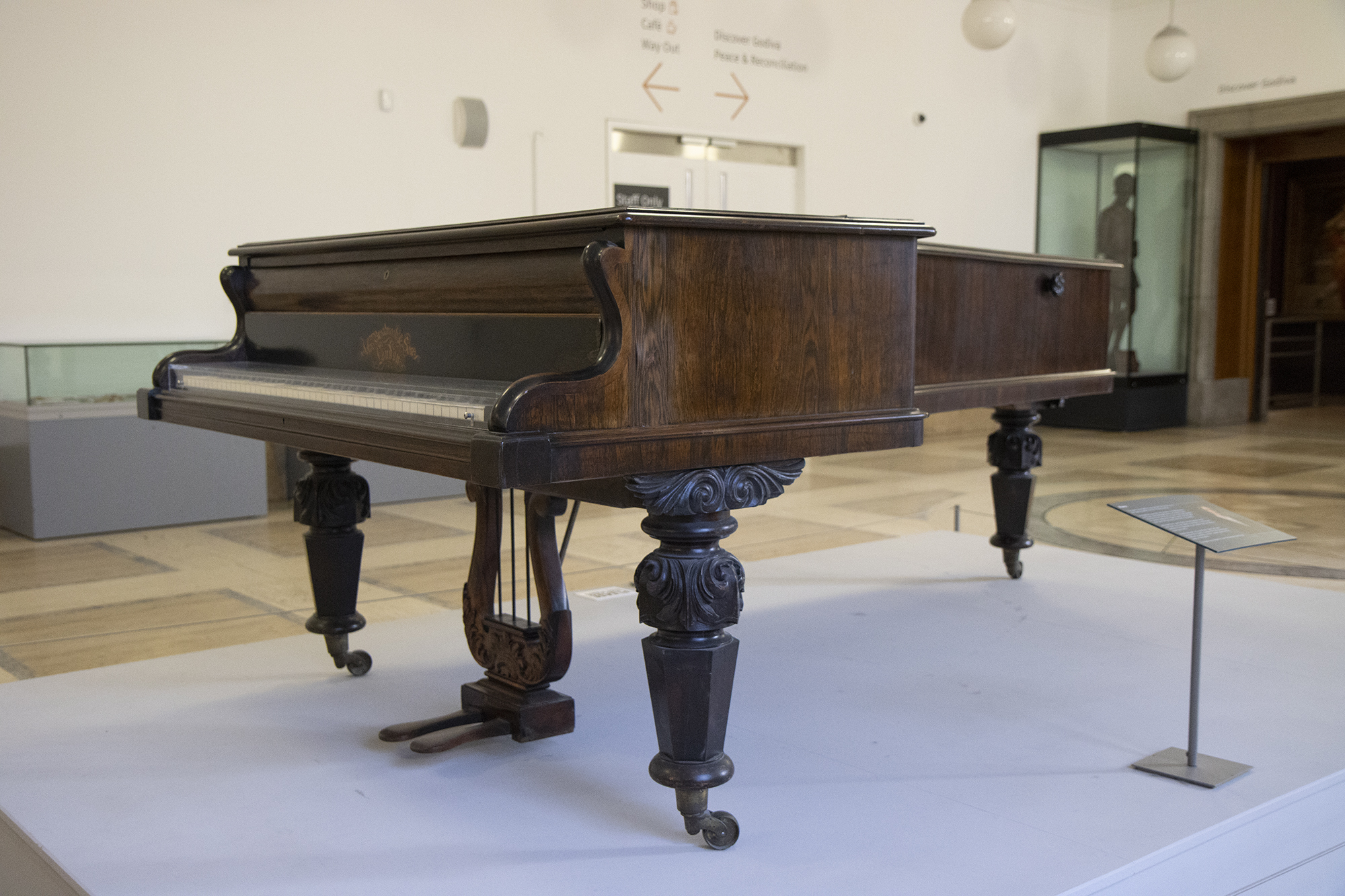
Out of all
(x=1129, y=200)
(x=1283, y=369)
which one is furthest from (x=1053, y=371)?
(x=1283, y=369)

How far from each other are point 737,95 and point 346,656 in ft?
20.1

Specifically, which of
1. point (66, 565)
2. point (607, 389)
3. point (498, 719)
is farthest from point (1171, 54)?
point (607, 389)

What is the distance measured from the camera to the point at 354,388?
2162 mm

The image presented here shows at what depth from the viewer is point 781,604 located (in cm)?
381

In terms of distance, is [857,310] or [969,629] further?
[969,629]

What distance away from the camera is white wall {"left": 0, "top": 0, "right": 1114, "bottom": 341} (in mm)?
5793

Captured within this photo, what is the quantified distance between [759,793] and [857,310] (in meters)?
0.91

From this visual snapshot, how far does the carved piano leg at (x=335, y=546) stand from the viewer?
9.87ft

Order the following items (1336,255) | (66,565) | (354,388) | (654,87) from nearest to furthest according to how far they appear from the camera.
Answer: (354,388), (66,565), (654,87), (1336,255)

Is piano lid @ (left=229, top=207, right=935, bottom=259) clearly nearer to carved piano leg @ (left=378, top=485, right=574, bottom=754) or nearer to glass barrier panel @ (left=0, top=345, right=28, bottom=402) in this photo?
carved piano leg @ (left=378, top=485, right=574, bottom=754)

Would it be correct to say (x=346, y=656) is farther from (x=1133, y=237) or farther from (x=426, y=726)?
(x=1133, y=237)

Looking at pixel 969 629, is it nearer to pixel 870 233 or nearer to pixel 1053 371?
pixel 1053 371

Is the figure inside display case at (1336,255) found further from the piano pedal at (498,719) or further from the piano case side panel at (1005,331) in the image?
the piano pedal at (498,719)

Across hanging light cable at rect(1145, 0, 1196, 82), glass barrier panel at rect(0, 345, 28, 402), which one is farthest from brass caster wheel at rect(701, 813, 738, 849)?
hanging light cable at rect(1145, 0, 1196, 82)
